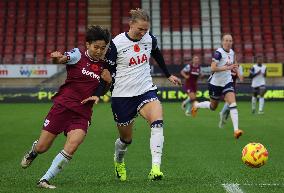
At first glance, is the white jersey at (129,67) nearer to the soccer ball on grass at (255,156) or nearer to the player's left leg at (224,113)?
the soccer ball on grass at (255,156)

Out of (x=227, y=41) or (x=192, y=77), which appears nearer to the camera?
(x=227, y=41)

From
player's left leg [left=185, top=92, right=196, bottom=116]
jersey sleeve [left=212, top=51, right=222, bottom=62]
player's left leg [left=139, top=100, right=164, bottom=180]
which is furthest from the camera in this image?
player's left leg [left=185, top=92, right=196, bottom=116]

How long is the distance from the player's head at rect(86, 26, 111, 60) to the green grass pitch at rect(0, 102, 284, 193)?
1.70 metres

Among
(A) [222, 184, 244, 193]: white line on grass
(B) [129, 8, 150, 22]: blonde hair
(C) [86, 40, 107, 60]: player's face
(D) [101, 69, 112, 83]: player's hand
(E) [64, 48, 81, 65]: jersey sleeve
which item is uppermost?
(B) [129, 8, 150, 22]: blonde hair

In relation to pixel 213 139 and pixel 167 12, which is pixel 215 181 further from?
pixel 167 12

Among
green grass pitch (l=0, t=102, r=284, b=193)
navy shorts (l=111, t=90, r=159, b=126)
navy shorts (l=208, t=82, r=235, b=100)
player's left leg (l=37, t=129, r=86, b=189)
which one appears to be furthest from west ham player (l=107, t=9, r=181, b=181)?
navy shorts (l=208, t=82, r=235, b=100)

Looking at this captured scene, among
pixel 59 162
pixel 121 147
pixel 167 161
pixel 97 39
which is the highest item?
pixel 97 39

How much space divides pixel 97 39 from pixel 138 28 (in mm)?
895

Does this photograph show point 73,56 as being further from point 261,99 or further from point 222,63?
point 261,99

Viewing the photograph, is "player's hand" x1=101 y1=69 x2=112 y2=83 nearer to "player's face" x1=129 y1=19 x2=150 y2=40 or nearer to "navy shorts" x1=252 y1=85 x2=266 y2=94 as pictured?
"player's face" x1=129 y1=19 x2=150 y2=40

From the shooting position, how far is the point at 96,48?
8266 millimetres

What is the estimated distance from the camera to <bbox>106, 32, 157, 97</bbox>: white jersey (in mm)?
9109

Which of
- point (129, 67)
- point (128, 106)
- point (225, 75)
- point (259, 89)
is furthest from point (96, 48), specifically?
point (259, 89)

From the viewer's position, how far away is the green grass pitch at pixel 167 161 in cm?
835
